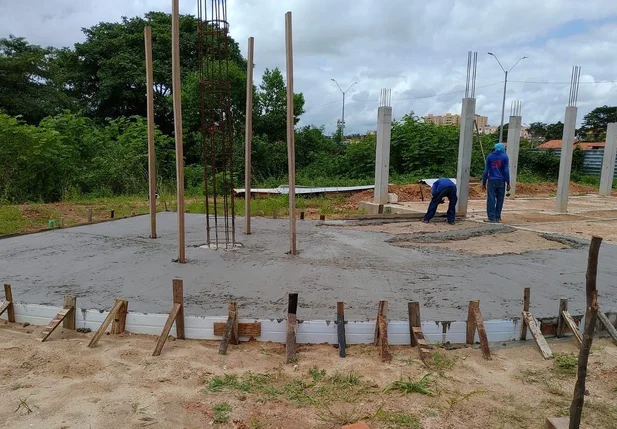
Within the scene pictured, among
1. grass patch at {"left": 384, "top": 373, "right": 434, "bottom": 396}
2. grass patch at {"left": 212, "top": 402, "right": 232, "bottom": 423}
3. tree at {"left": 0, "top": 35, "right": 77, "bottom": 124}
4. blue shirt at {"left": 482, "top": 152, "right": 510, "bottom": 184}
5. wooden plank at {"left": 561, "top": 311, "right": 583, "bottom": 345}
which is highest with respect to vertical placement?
tree at {"left": 0, "top": 35, "right": 77, "bottom": 124}

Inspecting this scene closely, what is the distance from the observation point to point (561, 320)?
310cm

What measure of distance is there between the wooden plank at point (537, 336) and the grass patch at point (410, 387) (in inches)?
35.5

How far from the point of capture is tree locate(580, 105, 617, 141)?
2977 cm

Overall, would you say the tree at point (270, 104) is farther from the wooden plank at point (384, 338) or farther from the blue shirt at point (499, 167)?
the wooden plank at point (384, 338)

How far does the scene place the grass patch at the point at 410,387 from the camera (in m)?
2.35

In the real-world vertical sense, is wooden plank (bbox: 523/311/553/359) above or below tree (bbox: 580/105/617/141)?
below

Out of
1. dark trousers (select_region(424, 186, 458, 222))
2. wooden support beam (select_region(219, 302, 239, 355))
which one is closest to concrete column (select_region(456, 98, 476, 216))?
dark trousers (select_region(424, 186, 458, 222))

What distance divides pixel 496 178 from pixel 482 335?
541 cm

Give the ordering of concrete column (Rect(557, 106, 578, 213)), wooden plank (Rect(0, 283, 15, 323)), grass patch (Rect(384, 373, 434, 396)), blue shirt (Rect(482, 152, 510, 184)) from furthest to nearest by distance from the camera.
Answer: concrete column (Rect(557, 106, 578, 213)), blue shirt (Rect(482, 152, 510, 184)), wooden plank (Rect(0, 283, 15, 323)), grass patch (Rect(384, 373, 434, 396))

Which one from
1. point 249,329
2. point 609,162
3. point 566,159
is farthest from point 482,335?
point 609,162

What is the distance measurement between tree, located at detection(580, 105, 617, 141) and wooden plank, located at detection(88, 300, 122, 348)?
108 feet

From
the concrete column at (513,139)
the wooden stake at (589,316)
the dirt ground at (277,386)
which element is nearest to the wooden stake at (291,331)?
the dirt ground at (277,386)

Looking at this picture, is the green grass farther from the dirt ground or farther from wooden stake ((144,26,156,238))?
the dirt ground

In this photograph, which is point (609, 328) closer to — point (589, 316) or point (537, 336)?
point (537, 336)
